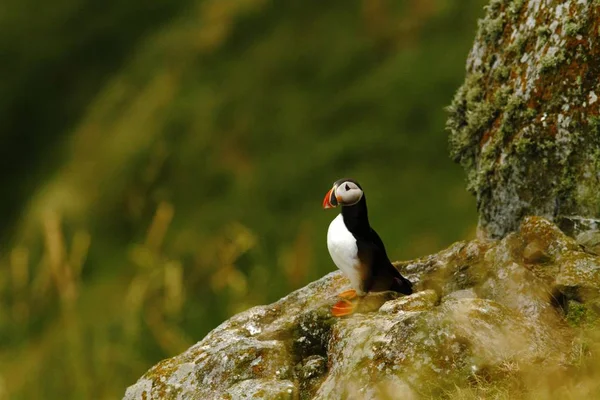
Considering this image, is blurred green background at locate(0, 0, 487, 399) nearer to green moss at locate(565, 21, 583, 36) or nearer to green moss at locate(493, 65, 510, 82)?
green moss at locate(493, 65, 510, 82)

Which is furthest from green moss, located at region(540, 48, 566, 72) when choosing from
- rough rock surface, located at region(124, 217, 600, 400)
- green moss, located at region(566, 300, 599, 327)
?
green moss, located at region(566, 300, 599, 327)

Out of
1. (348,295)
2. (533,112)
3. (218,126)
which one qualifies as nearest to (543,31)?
(533,112)

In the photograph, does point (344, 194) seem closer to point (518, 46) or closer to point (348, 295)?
point (348, 295)

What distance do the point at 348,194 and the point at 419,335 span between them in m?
1.74

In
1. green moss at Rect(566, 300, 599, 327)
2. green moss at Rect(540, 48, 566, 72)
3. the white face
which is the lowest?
green moss at Rect(566, 300, 599, 327)

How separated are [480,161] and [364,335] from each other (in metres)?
3.20

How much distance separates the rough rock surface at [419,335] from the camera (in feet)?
20.6

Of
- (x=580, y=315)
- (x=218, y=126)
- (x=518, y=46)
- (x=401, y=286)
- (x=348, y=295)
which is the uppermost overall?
(x=218, y=126)

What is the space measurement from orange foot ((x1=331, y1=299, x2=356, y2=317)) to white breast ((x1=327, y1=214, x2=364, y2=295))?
207 mm

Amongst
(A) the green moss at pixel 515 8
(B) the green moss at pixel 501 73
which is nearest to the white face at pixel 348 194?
(B) the green moss at pixel 501 73

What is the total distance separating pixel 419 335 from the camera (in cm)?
644

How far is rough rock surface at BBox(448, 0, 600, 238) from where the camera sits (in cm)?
805

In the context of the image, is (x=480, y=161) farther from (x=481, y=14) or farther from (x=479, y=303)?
(x=481, y=14)

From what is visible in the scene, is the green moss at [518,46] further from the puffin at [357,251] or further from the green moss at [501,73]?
the puffin at [357,251]
